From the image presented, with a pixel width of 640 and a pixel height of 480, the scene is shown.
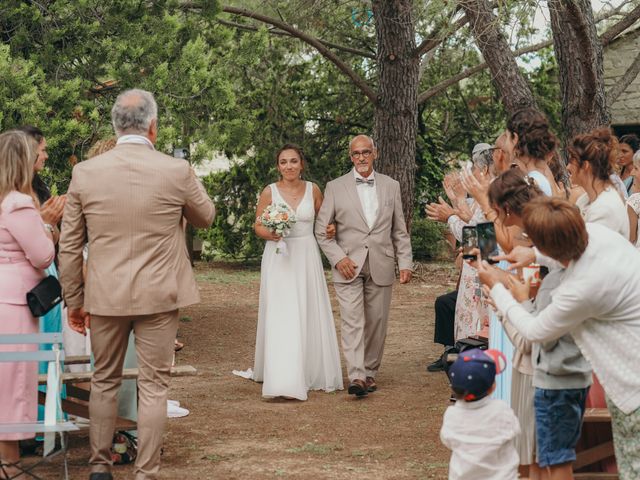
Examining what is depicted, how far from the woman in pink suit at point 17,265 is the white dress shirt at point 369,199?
3789 millimetres

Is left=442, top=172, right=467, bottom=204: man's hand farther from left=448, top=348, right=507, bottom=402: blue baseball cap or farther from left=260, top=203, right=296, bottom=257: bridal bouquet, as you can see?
left=448, top=348, right=507, bottom=402: blue baseball cap

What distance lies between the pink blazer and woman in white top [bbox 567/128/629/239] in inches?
123

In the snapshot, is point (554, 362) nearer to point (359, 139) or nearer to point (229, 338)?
point (359, 139)

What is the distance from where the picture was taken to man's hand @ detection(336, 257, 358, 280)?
9.02 metres

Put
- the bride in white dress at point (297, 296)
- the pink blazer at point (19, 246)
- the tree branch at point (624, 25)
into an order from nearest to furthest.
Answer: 1. the pink blazer at point (19, 246)
2. the bride in white dress at point (297, 296)
3. the tree branch at point (624, 25)

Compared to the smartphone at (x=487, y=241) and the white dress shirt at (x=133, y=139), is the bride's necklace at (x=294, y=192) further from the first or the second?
the smartphone at (x=487, y=241)

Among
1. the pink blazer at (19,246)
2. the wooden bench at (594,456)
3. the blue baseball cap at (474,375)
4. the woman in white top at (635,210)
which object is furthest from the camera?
the woman in white top at (635,210)

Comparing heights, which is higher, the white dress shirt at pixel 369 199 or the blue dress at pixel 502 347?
the white dress shirt at pixel 369 199

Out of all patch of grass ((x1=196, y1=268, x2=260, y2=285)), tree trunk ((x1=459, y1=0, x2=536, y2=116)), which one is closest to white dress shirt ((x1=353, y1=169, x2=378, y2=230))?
tree trunk ((x1=459, y1=0, x2=536, y2=116))

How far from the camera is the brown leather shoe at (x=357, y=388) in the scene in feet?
28.7

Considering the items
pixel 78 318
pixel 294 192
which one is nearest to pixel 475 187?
pixel 78 318

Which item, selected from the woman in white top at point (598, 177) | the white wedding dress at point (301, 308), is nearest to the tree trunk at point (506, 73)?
the white wedding dress at point (301, 308)

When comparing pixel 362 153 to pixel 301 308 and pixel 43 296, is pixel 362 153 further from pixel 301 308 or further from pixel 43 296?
pixel 43 296

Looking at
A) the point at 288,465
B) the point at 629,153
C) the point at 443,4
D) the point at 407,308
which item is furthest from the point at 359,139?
the point at 407,308
